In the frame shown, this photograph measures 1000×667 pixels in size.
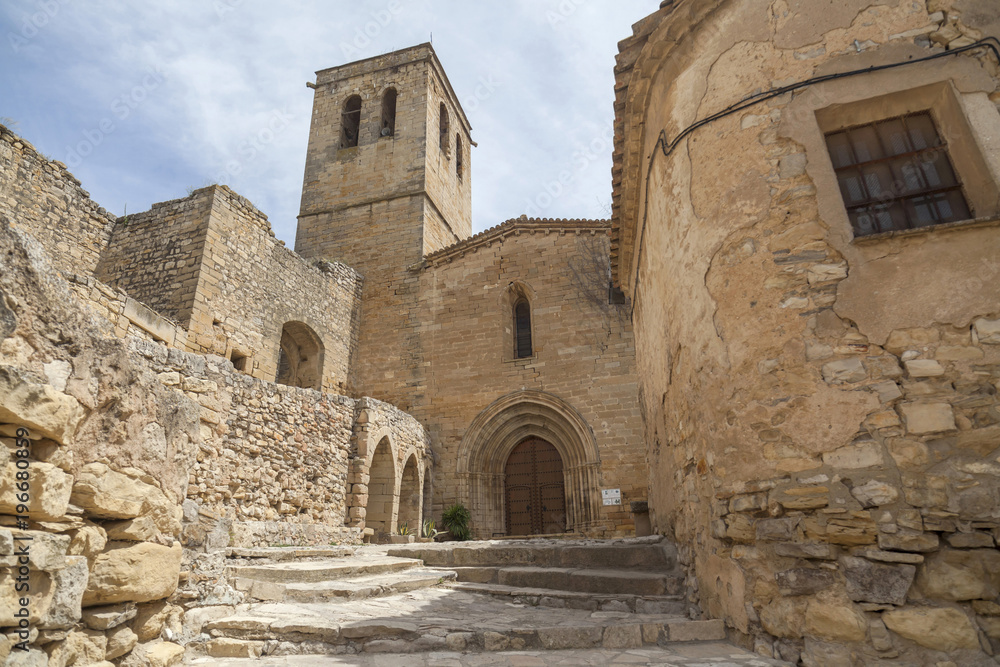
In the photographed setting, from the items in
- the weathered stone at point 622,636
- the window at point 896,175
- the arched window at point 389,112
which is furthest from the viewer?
the arched window at point 389,112

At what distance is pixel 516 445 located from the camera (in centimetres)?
1382

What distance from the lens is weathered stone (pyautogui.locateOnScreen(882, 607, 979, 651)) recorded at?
2621 millimetres

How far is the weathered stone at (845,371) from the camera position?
314 centimetres

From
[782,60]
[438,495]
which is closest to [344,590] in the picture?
[782,60]

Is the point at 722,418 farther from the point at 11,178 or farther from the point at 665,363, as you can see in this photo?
the point at 11,178

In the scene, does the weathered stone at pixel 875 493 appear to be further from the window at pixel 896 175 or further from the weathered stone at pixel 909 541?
the window at pixel 896 175

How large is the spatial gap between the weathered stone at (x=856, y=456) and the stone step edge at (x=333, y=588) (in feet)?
11.9

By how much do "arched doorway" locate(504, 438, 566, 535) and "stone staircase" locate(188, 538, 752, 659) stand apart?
6.50 m

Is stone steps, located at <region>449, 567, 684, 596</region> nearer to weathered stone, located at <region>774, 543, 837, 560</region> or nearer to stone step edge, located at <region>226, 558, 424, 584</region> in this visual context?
stone step edge, located at <region>226, 558, 424, 584</region>

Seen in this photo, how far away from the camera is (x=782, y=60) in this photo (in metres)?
3.89

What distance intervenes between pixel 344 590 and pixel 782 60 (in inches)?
202

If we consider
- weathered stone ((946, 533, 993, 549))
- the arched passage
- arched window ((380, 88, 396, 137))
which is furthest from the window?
arched window ((380, 88, 396, 137))

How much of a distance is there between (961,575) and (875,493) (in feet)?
1.56

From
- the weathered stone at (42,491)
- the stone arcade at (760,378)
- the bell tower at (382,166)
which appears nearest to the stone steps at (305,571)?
the stone arcade at (760,378)
